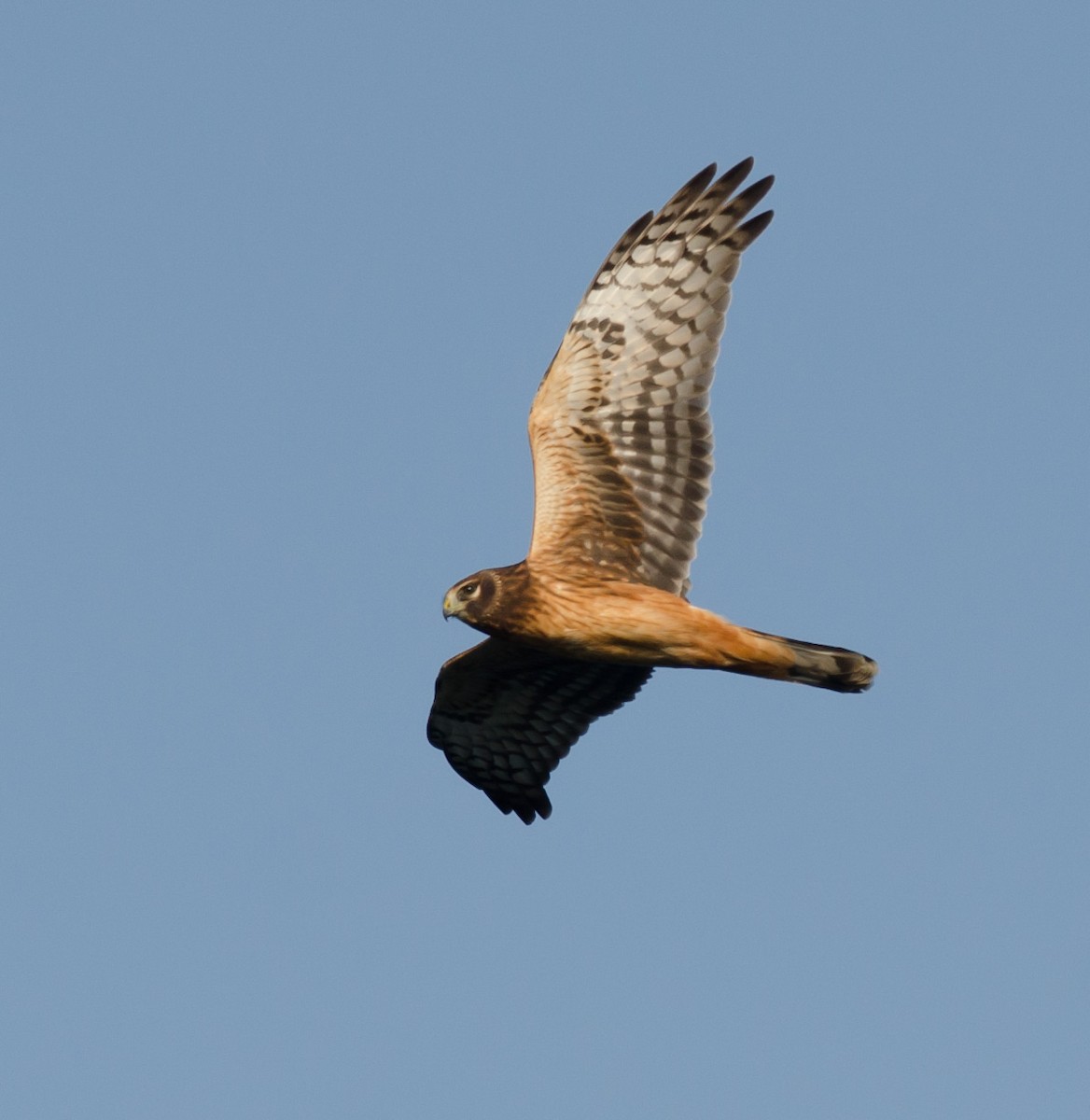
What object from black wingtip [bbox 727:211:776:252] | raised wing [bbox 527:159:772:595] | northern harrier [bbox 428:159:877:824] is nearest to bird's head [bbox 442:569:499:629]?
northern harrier [bbox 428:159:877:824]

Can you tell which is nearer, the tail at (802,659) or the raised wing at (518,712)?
the tail at (802,659)

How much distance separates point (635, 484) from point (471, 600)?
1380 millimetres

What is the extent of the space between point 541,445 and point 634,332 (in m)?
0.94

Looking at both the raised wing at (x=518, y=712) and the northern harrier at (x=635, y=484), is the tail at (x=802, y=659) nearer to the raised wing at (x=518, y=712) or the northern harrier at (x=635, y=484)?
the northern harrier at (x=635, y=484)

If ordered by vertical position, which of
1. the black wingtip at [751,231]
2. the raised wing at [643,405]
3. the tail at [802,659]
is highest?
the black wingtip at [751,231]

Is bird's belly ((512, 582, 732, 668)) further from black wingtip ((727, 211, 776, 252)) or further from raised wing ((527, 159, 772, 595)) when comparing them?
black wingtip ((727, 211, 776, 252))

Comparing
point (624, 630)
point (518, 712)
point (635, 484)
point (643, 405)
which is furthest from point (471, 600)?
point (518, 712)

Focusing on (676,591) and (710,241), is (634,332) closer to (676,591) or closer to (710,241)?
(710,241)

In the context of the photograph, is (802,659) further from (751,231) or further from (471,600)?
(751,231)

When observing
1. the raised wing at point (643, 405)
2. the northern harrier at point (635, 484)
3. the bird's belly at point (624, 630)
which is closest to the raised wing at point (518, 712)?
the northern harrier at point (635, 484)

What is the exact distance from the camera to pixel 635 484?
11367 mm

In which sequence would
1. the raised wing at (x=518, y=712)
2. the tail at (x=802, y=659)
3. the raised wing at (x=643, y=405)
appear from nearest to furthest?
the tail at (x=802, y=659) < the raised wing at (x=643, y=405) < the raised wing at (x=518, y=712)

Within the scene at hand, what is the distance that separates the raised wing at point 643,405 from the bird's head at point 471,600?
0.52 metres

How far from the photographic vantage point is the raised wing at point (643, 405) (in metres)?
11.3
